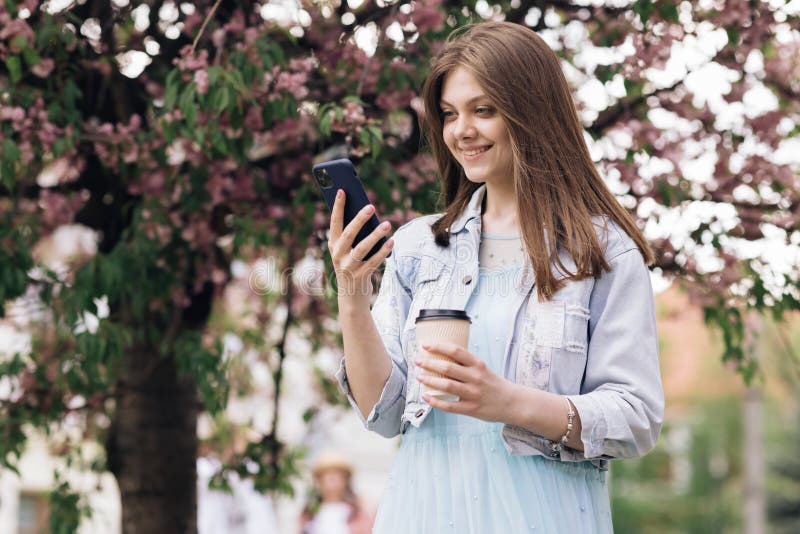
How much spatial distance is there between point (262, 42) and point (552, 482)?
1915 mm

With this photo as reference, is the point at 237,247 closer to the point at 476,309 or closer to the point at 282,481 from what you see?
the point at 282,481

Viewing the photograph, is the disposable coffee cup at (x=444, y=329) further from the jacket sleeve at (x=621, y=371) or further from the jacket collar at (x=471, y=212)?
the jacket collar at (x=471, y=212)

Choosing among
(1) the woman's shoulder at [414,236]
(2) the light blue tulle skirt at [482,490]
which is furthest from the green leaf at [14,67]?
(2) the light blue tulle skirt at [482,490]

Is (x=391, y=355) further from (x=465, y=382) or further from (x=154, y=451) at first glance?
(x=154, y=451)

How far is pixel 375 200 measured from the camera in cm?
388

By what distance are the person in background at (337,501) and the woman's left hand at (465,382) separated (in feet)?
18.1

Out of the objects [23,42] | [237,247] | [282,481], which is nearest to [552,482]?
[237,247]

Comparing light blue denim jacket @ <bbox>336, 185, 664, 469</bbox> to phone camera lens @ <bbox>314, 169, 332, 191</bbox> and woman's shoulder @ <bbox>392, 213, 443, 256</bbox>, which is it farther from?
phone camera lens @ <bbox>314, 169, 332, 191</bbox>

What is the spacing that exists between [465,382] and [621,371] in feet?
1.35

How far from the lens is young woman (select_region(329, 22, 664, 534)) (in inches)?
89.6

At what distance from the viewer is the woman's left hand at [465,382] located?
201cm

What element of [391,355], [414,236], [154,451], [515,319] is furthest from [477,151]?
[154,451]

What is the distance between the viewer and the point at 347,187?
7.66 ft

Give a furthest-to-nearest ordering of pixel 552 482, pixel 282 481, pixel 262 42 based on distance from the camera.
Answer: pixel 282 481, pixel 262 42, pixel 552 482
